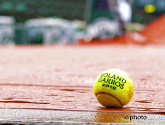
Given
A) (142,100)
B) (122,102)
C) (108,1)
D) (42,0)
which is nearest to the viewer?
(122,102)

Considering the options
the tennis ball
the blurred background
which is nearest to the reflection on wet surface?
the tennis ball

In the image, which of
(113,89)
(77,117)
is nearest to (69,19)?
(113,89)

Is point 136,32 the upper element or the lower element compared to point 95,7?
lower

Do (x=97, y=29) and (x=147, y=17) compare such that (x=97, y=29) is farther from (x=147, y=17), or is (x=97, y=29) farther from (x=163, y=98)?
(x=163, y=98)

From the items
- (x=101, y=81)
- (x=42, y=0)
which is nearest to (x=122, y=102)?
(x=101, y=81)

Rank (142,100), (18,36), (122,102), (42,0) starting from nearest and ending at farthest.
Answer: (122,102) < (142,100) < (18,36) < (42,0)

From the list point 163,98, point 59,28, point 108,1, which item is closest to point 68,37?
point 59,28

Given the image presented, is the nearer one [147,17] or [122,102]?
[122,102]

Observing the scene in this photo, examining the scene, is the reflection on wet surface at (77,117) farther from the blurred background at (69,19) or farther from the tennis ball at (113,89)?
the blurred background at (69,19)
